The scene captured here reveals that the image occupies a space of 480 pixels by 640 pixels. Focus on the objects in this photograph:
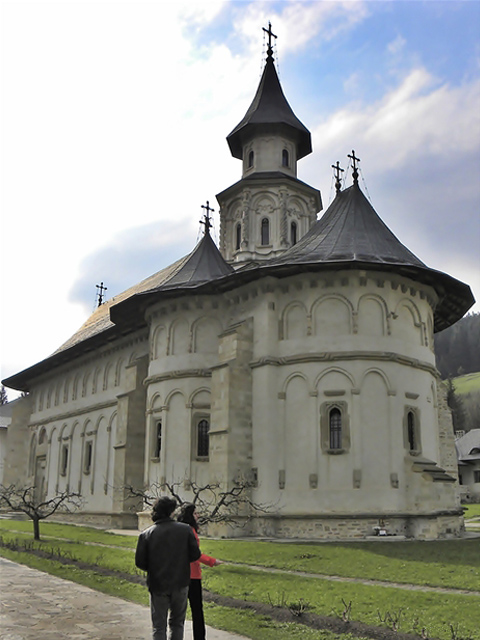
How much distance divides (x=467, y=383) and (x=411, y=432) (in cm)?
9886

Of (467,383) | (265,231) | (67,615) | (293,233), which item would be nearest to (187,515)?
(67,615)

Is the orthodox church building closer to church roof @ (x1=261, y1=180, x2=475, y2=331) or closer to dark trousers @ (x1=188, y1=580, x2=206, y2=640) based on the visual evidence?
church roof @ (x1=261, y1=180, x2=475, y2=331)

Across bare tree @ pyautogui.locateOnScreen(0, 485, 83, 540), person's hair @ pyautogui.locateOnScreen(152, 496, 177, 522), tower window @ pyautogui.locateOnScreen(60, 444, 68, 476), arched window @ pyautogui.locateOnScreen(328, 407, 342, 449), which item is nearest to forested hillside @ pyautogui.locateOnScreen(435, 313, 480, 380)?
bare tree @ pyautogui.locateOnScreen(0, 485, 83, 540)

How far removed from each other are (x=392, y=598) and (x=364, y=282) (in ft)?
46.7

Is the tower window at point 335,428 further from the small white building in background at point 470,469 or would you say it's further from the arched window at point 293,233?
the small white building in background at point 470,469

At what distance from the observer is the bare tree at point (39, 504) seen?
68.0 ft

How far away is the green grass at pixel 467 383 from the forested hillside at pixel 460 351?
12.4 ft

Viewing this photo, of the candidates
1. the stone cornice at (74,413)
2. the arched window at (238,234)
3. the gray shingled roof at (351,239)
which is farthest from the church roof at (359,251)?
the stone cornice at (74,413)

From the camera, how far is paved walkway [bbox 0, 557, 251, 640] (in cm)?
789

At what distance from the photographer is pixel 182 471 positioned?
2475 centimetres

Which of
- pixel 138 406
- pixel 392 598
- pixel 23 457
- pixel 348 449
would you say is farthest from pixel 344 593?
pixel 23 457

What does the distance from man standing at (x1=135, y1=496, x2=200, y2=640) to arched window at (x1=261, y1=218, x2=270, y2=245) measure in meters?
30.0

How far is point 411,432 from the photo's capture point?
22.8 meters

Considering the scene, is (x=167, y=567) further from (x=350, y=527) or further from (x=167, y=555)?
(x=350, y=527)
